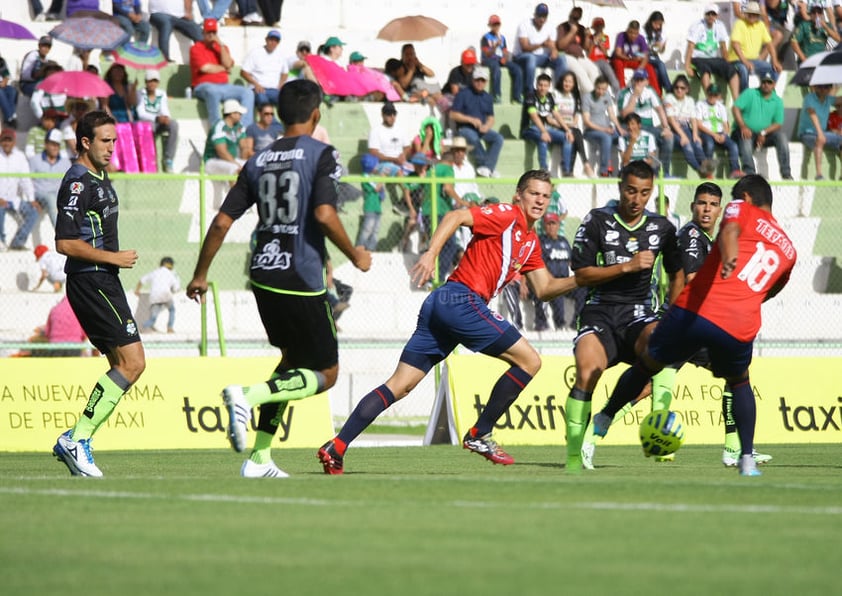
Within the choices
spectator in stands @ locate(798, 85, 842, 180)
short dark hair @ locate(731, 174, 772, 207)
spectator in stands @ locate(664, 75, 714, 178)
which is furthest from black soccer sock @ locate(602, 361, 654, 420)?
spectator in stands @ locate(798, 85, 842, 180)

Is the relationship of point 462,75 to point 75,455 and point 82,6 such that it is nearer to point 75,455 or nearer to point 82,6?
point 82,6

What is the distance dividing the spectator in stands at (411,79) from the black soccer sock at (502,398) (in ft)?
45.3

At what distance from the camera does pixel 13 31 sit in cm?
2317

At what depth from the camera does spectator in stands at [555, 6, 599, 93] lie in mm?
25359

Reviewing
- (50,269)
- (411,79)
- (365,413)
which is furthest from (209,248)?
(411,79)

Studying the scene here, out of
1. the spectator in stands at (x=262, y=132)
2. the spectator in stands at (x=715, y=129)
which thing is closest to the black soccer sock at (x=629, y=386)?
the spectator in stands at (x=262, y=132)

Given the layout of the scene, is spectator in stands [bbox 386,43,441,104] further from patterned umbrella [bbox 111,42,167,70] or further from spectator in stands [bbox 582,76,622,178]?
patterned umbrella [bbox 111,42,167,70]

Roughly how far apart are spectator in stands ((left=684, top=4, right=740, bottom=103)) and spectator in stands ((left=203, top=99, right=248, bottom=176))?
8857mm

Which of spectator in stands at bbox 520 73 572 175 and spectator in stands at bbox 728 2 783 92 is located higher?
spectator in stands at bbox 728 2 783 92

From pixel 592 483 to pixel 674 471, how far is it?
102 inches

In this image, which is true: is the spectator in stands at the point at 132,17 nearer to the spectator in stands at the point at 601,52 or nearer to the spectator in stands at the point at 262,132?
the spectator in stands at the point at 262,132

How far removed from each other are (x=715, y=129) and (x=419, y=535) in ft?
65.8

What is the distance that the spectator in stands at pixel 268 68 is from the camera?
2365 centimetres

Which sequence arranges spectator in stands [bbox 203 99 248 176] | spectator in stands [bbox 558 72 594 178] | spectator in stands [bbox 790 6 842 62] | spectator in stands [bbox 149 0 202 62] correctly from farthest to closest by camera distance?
spectator in stands [bbox 790 6 842 62], spectator in stands [bbox 149 0 202 62], spectator in stands [bbox 558 72 594 178], spectator in stands [bbox 203 99 248 176]
